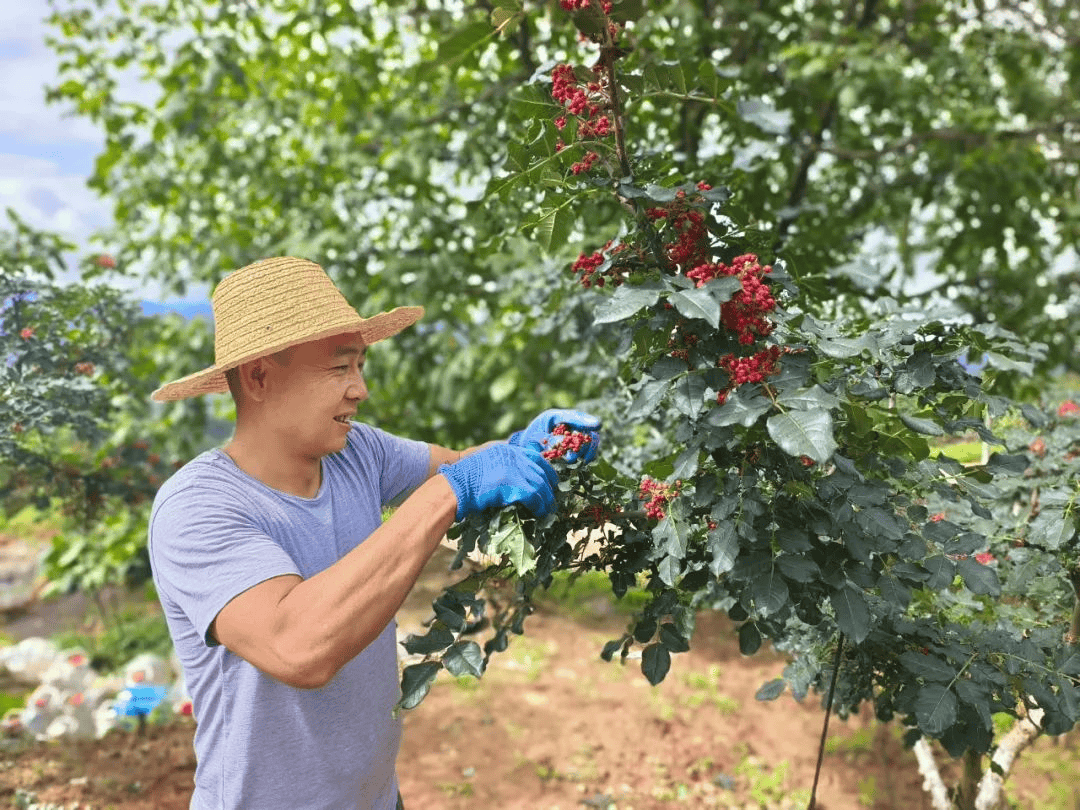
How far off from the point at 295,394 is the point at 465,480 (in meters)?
0.48

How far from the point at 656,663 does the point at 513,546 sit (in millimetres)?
461

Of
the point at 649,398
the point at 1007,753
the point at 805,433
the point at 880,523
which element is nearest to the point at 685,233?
the point at 649,398

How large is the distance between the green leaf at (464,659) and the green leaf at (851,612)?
2.29 feet

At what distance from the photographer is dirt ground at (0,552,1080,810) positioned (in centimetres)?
376

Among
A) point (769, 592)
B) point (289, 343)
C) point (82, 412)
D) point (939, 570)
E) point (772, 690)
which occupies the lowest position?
point (772, 690)

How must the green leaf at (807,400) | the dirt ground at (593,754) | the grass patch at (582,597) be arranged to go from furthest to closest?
the grass patch at (582,597) → the dirt ground at (593,754) → the green leaf at (807,400)

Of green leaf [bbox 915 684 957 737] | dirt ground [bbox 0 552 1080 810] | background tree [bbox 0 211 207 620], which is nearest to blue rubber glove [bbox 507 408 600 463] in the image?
green leaf [bbox 915 684 957 737]

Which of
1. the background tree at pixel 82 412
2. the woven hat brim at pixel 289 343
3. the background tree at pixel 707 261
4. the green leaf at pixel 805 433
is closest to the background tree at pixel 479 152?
the background tree at pixel 707 261

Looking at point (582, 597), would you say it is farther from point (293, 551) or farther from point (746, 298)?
point (746, 298)

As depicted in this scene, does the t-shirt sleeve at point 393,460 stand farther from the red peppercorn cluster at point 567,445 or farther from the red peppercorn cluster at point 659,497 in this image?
the red peppercorn cluster at point 659,497

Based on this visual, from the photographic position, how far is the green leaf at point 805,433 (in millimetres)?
1291

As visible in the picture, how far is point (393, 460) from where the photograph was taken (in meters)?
2.47

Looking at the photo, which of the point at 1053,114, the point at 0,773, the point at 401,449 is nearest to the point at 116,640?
the point at 0,773

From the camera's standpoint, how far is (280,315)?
190 cm
